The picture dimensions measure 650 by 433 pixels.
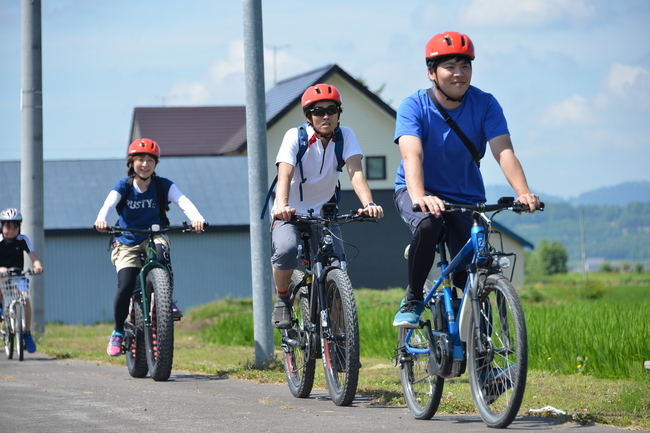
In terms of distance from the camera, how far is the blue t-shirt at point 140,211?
9297 mm

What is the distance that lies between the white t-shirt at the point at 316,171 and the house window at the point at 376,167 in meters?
31.0

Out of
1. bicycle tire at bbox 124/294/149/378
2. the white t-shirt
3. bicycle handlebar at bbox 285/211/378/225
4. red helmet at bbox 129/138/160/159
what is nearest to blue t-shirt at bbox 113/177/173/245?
red helmet at bbox 129/138/160/159

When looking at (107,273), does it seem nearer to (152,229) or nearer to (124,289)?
(124,289)

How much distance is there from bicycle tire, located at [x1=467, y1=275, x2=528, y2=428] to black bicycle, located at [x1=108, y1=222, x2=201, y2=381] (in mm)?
3763

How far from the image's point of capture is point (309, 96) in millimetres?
7223

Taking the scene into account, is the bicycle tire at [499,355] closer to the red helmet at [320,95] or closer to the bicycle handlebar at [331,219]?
the bicycle handlebar at [331,219]

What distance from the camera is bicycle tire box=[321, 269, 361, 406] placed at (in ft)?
21.4

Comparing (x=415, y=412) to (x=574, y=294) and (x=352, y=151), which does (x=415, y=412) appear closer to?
(x=352, y=151)

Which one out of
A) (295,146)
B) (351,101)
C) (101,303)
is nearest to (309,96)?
(295,146)

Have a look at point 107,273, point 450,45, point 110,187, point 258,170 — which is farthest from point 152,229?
point 110,187

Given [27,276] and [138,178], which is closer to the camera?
[138,178]

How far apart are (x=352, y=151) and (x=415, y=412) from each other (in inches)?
82.8

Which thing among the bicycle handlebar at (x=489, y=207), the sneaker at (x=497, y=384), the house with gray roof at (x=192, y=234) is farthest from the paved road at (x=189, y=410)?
the house with gray roof at (x=192, y=234)

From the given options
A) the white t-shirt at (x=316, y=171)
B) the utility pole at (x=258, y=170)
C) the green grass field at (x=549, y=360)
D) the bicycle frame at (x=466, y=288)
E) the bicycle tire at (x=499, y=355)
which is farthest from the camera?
the utility pole at (x=258, y=170)
